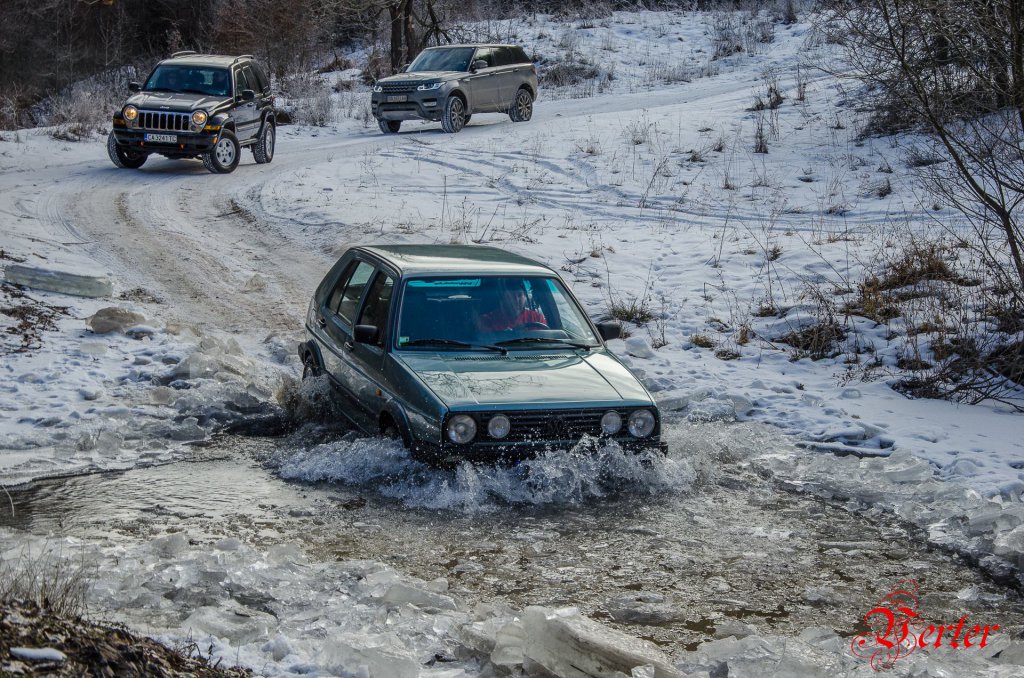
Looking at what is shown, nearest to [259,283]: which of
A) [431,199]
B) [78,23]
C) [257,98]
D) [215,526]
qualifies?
[431,199]

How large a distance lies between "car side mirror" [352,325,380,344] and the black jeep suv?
11954 millimetres

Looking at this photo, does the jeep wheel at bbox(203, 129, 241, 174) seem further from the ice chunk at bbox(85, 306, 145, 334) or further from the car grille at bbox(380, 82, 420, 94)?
the ice chunk at bbox(85, 306, 145, 334)

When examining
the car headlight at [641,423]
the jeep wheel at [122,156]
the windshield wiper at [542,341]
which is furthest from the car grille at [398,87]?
the car headlight at [641,423]

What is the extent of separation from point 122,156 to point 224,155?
177 centimetres

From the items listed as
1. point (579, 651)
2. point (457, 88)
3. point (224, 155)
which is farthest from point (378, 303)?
point (457, 88)

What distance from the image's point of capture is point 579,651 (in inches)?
182

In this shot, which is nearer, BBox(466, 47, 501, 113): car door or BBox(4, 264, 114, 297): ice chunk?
BBox(4, 264, 114, 297): ice chunk

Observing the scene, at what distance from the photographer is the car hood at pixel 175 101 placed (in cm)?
1806

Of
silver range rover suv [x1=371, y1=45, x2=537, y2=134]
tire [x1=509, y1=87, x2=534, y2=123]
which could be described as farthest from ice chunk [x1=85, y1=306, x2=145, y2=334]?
tire [x1=509, y1=87, x2=534, y2=123]

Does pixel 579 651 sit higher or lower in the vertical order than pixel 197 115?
lower

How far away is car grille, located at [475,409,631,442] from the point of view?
6.66 m

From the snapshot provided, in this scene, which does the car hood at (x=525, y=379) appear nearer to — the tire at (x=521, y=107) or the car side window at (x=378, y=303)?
the car side window at (x=378, y=303)

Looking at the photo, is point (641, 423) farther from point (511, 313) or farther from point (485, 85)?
point (485, 85)

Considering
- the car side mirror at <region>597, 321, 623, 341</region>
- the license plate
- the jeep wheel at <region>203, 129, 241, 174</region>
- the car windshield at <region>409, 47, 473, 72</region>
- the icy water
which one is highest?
the car windshield at <region>409, 47, 473, 72</region>
